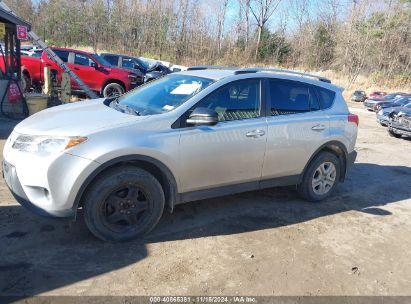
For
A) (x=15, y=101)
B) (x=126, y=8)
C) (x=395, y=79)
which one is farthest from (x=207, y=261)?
(x=126, y=8)

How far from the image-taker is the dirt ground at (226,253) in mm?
3066

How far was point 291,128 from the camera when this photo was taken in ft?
14.8

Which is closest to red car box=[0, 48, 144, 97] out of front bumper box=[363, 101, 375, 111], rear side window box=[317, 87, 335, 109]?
rear side window box=[317, 87, 335, 109]

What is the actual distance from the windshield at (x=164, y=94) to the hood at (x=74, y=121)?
28 centimetres

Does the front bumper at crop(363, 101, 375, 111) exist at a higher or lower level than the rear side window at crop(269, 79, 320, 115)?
lower

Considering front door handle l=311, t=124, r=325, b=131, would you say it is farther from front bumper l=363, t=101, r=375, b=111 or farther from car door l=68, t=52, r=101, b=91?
front bumper l=363, t=101, r=375, b=111

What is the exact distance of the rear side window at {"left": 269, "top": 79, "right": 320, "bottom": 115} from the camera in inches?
176

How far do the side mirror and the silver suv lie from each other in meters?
0.01

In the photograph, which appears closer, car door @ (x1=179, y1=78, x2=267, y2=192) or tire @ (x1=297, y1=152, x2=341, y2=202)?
car door @ (x1=179, y1=78, x2=267, y2=192)

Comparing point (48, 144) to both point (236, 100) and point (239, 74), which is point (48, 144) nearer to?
point (236, 100)

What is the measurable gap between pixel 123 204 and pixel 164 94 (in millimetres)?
1369

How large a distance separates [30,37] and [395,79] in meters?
37.4

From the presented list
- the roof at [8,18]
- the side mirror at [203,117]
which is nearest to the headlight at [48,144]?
the side mirror at [203,117]

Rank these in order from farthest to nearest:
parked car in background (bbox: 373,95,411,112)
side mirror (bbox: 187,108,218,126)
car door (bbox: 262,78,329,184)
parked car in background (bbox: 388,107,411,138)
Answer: parked car in background (bbox: 373,95,411,112) → parked car in background (bbox: 388,107,411,138) → car door (bbox: 262,78,329,184) → side mirror (bbox: 187,108,218,126)
